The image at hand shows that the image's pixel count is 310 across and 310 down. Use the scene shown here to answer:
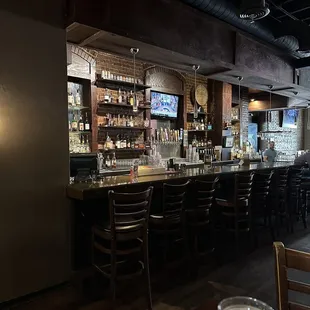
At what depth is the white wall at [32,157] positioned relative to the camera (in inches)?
103

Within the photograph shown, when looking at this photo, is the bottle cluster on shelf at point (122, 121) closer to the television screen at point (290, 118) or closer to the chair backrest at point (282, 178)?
the chair backrest at point (282, 178)

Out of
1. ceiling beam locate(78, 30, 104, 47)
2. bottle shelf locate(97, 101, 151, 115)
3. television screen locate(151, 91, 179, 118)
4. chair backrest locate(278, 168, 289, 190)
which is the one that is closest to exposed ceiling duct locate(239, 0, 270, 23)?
ceiling beam locate(78, 30, 104, 47)

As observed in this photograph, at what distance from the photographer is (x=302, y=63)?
591 centimetres

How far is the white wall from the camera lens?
2619 millimetres

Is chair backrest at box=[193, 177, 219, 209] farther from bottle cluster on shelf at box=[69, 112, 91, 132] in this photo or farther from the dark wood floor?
bottle cluster on shelf at box=[69, 112, 91, 132]

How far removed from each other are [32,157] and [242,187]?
2569 mm

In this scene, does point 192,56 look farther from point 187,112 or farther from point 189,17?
point 187,112

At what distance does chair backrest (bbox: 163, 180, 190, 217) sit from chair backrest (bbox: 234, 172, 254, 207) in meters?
0.94

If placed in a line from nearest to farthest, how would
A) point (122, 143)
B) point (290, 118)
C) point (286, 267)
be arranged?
point (286, 267), point (122, 143), point (290, 118)

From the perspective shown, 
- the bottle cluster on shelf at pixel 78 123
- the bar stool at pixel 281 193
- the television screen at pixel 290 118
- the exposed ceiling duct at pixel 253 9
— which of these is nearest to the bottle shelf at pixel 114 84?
the bottle cluster on shelf at pixel 78 123

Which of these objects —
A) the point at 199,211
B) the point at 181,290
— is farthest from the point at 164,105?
the point at 181,290

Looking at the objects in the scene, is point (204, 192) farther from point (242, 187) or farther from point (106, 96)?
point (106, 96)

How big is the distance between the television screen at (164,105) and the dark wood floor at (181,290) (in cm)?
433

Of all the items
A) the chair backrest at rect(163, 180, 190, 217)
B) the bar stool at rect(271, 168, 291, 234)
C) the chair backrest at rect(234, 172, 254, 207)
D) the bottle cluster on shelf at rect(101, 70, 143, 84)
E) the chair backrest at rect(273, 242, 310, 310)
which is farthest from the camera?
the bottle cluster on shelf at rect(101, 70, 143, 84)
